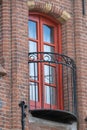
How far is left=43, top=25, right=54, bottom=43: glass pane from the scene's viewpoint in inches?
811

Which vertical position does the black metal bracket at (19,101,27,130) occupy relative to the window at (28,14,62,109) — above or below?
below

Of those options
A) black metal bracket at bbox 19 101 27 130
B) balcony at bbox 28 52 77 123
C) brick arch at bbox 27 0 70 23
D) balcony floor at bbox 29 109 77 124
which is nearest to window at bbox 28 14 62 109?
balcony at bbox 28 52 77 123

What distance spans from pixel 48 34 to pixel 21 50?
5.02 feet

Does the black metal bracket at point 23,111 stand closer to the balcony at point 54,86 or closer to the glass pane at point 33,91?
the balcony at point 54,86

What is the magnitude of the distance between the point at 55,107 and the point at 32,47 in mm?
1611

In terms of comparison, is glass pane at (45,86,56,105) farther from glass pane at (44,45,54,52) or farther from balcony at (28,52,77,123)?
glass pane at (44,45,54,52)

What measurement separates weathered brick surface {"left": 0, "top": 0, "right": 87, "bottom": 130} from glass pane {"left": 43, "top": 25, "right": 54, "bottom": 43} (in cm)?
34

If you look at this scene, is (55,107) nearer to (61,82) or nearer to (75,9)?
(61,82)

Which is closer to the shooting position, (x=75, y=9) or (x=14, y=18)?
(x=14, y=18)

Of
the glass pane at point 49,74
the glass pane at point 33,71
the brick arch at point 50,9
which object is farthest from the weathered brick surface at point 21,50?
the glass pane at point 49,74

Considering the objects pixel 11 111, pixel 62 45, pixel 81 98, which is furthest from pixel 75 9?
pixel 11 111

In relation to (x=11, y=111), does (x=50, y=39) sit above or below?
above

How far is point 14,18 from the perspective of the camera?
1958cm

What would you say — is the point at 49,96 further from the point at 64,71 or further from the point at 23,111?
the point at 23,111
